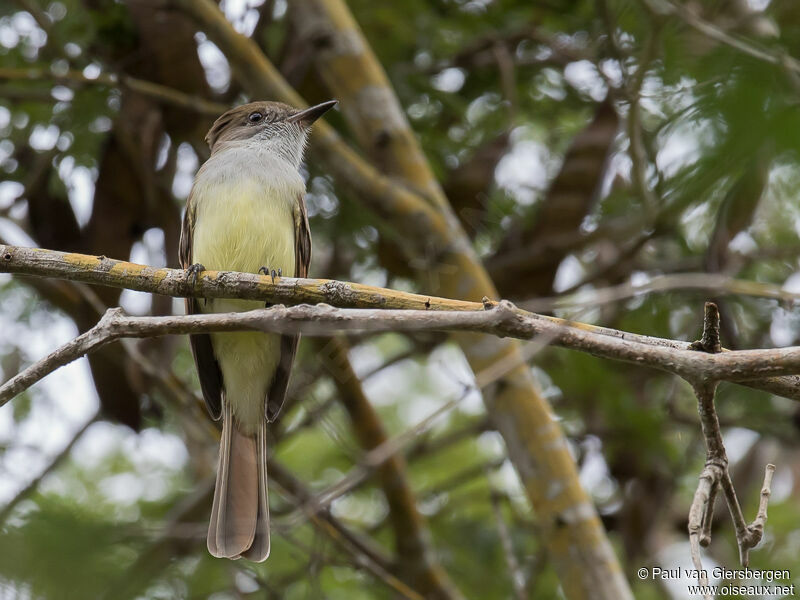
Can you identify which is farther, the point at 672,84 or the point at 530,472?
the point at 530,472

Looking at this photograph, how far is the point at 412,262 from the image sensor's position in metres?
4.61

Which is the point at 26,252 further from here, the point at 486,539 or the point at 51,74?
the point at 486,539

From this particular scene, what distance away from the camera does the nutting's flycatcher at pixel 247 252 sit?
414 cm

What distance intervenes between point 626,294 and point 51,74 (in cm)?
325

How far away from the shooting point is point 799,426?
5.05 m

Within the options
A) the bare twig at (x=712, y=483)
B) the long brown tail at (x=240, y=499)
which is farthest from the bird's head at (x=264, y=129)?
the bare twig at (x=712, y=483)

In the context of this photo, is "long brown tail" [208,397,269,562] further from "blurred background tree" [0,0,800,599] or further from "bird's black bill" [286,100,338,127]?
"bird's black bill" [286,100,338,127]

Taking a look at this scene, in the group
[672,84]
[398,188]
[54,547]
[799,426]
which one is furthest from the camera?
[799,426]

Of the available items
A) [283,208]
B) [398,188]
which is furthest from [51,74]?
[398,188]

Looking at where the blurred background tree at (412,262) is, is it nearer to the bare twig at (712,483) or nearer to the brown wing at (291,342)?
the brown wing at (291,342)

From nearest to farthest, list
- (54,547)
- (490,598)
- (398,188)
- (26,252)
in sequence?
(26,252) → (54,547) → (398,188) → (490,598)

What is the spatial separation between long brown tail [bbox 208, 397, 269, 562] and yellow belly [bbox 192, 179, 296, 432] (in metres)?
0.12

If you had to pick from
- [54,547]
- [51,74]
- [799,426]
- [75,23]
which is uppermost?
[75,23]

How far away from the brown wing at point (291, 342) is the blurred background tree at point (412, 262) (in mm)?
221
